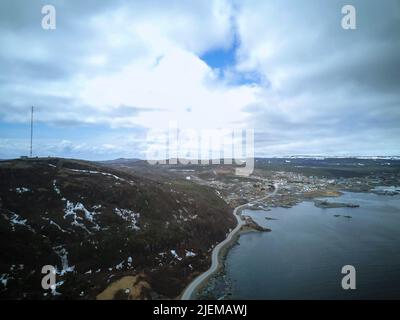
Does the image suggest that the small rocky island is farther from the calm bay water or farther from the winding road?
the winding road

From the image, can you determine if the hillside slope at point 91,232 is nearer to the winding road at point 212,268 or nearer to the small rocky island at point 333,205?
the winding road at point 212,268

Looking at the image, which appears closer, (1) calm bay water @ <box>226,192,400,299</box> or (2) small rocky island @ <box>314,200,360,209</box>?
(1) calm bay water @ <box>226,192,400,299</box>

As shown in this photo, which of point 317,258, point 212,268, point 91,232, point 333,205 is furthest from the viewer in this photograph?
point 333,205

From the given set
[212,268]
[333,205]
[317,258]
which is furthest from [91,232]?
[333,205]

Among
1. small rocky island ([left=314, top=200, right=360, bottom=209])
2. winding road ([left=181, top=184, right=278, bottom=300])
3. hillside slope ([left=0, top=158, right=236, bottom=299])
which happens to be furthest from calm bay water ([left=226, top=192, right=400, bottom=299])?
small rocky island ([left=314, top=200, right=360, bottom=209])

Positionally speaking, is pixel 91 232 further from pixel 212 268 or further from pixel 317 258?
pixel 317 258
